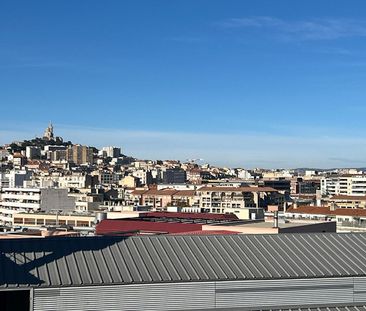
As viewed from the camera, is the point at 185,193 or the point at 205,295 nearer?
the point at 205,295

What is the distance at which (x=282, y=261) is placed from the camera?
2281 centimetres

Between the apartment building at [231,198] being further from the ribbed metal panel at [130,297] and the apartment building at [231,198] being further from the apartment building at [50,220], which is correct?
the ribbed metal panel at [130,297]

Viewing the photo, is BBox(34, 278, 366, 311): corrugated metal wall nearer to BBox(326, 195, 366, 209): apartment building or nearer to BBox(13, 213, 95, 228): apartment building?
BBox(13, 213, 95, 228): apartment building

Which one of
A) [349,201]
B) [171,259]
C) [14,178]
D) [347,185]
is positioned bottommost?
[349,201]

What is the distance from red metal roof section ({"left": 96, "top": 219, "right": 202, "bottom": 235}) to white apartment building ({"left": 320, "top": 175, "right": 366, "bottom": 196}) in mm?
128420

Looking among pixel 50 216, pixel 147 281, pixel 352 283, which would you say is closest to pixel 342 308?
pixel 352 283

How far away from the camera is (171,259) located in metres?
22.1

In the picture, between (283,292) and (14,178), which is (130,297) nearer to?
(283,292)

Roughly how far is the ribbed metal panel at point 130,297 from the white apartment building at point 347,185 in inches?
6276

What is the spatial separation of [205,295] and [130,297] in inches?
84.8

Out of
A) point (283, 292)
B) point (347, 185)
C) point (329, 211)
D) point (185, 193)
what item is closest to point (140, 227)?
point (283, 292)

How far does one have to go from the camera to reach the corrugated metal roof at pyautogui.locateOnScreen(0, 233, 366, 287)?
67.6 feet

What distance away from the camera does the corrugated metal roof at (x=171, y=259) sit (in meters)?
20.6

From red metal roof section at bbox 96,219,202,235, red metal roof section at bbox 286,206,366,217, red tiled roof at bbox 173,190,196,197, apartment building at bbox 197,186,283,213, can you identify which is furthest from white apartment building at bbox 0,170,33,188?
red metal roof section at bbox 96,219,202,235
